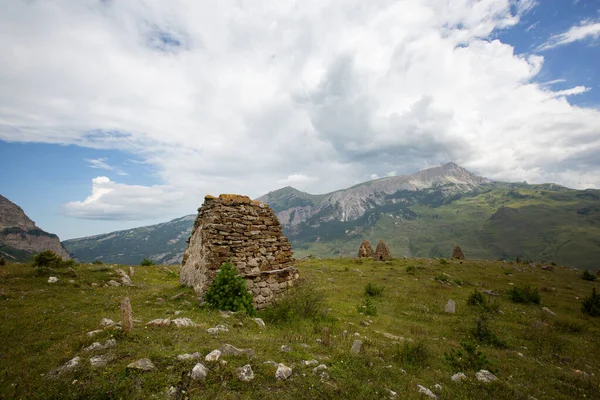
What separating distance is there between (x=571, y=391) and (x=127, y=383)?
42.8 ft

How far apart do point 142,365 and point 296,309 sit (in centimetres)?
832

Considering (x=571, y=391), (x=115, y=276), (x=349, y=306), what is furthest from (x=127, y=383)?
(x=115, y=276)

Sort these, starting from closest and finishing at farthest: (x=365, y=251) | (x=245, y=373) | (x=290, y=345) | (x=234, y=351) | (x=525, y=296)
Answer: (x=245, y=373), (x=234, y=351), (x=290, y=345), (x=525, y=296), (x=365, y=251)

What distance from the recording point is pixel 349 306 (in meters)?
17.7

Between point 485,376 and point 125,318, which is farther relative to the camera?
point 485,376

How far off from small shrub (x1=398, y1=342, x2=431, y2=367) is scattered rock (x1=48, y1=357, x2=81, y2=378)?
9869 millimetres

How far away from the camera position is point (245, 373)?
6.48m

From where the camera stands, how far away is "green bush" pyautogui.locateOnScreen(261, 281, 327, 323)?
1294 centimetres

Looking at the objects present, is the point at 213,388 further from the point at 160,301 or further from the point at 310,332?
the point at 160,301

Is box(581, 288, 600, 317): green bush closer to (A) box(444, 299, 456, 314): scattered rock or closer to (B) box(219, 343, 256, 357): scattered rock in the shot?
(A) box(444, 299, 456, 314): scattered rock

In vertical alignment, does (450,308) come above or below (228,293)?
below

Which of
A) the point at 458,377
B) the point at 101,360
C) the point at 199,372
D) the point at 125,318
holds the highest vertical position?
the point at 125,318

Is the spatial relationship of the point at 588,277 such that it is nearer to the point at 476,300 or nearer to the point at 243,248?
the point at 476,300

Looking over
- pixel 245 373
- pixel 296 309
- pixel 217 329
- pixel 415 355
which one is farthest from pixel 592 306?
pixel 217 329
